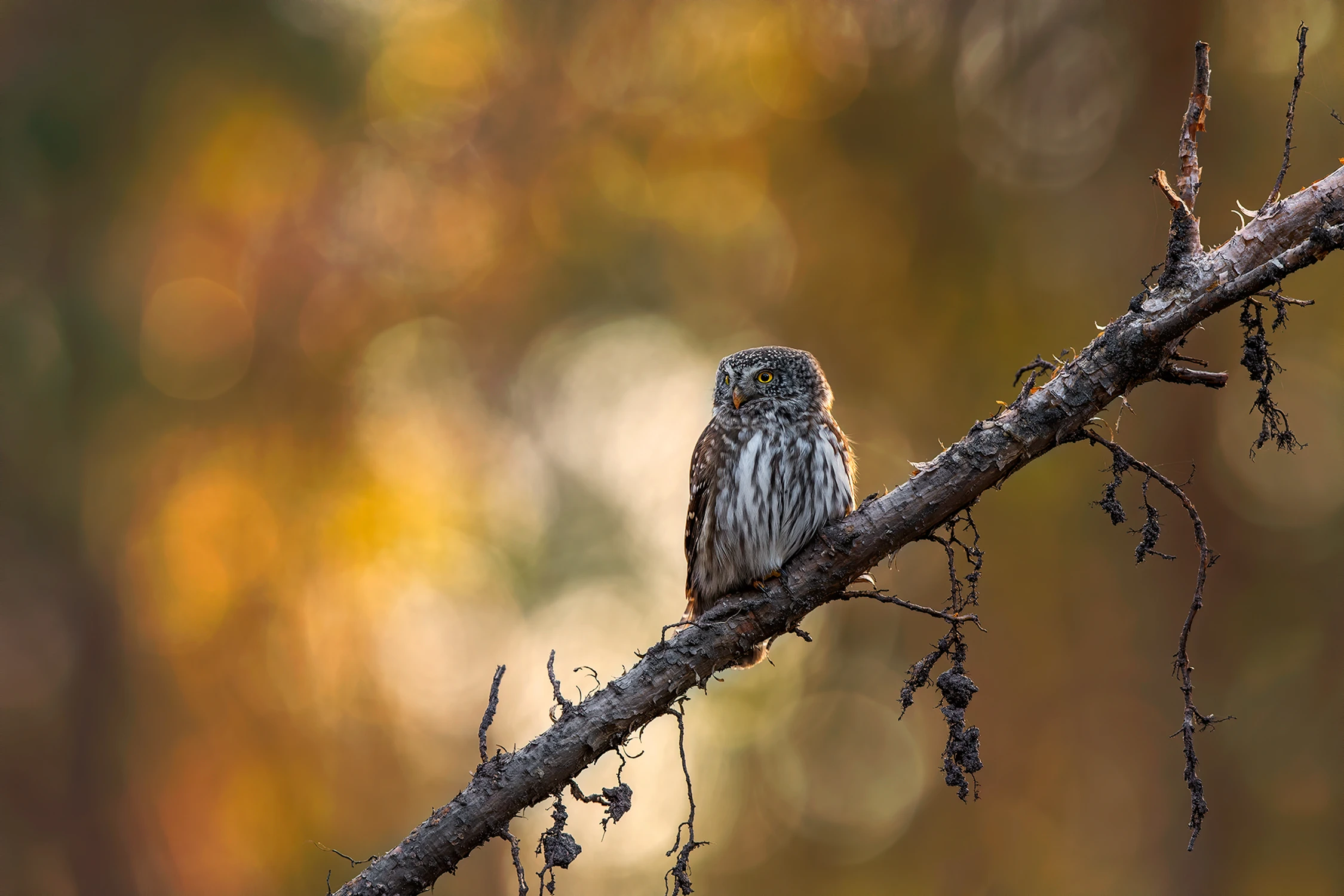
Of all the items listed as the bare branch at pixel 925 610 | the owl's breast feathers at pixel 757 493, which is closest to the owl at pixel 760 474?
the owl's breast feathers at pixel 757 493

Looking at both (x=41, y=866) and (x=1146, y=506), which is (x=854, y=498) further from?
(x=41, y=866)

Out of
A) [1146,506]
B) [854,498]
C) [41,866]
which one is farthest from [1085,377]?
[41,866]

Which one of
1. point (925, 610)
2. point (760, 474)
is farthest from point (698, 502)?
point (925, 610)

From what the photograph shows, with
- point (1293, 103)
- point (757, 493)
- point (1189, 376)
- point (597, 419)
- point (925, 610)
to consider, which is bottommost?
point (925, 610)

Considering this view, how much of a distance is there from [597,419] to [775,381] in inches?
341

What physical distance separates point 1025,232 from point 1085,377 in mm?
8887

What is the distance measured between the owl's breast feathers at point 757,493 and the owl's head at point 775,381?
4.1 inches

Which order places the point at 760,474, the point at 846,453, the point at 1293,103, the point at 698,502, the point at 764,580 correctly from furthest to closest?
the point at 698,502, the point at 846,453, the point at 760,474, the point at 764,580, the point at 1293,103

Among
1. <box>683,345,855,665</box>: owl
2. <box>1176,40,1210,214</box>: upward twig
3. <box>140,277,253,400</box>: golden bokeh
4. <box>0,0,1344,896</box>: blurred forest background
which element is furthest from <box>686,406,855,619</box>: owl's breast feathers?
<box>140,277,253,400</box>: golden bokeh

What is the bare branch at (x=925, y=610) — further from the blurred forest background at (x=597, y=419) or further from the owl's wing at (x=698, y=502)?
the blurred forest background at (x=597, y=419)

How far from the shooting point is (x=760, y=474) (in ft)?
14.2

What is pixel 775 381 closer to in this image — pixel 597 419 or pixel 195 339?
pixel 597 419

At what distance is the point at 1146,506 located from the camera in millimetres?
2947

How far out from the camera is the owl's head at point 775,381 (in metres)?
4.79
